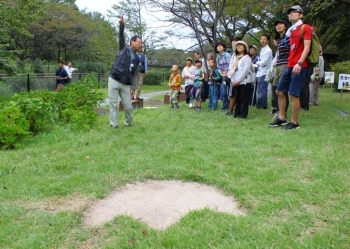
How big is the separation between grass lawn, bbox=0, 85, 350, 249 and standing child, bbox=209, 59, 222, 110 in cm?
210

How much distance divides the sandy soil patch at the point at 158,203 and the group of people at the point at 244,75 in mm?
2805

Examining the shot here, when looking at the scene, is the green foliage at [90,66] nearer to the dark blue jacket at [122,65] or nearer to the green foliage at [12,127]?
the dark blue jacket at [122,65]

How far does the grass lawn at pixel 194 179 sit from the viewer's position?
233 cm

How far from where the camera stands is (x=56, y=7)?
105 ft

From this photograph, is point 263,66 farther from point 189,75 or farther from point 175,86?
point 175,86

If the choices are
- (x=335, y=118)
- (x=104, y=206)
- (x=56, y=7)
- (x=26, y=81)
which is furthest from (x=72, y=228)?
(x=56, y=7)

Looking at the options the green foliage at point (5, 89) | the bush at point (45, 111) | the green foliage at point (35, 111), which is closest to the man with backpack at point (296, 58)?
the bush at point (45, 111)

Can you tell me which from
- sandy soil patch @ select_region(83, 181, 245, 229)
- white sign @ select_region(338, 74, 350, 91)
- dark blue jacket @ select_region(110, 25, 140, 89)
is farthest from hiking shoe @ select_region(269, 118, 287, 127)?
white sign @ select_region(338, 74, 350, 91)

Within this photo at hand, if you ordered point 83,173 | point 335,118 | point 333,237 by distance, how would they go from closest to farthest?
1. point 333,237
2. point 83,173
3. point 335,118

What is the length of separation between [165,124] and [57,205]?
3.48 m

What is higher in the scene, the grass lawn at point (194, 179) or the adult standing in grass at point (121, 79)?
the adult standing in grass at point (121, 79)

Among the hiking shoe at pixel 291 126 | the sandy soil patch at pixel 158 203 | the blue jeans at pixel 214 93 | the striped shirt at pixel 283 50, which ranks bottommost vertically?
the sandy soil patch at pixel 158 203

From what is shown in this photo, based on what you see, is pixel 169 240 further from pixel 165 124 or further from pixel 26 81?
pixel 26 81

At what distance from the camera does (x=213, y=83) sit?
8039 mm
